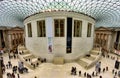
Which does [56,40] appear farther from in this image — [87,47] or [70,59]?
[87,47]

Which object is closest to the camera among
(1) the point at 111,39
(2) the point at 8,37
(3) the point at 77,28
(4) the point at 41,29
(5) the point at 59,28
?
(5) the point at 59,28

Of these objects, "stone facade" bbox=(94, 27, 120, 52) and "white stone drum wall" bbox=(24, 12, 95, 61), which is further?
"stone facade" bbox=(94, 27, 120, 52)

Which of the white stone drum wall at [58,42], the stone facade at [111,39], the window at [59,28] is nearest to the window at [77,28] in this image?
the white stone drum wall at [58,42]

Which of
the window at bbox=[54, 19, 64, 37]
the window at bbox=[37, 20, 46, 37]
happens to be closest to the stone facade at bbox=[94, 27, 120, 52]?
the window at bbox=[54, 19, 64, 37]

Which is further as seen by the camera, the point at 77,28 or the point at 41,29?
the point at 77,28

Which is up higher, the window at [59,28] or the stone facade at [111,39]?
the window at [59,28]

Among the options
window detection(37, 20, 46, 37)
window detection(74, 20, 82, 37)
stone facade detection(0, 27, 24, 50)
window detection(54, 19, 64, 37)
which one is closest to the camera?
window detection(54, 19, 64, 37)

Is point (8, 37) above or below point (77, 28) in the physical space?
below

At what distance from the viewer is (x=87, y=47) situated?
2925 cm

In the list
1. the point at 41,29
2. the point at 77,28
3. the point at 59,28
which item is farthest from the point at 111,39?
the point at 41,29

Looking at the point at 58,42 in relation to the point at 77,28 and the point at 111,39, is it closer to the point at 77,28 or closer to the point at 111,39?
the point at 77,28

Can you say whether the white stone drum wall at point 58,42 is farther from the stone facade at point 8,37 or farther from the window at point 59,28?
the stone facade at point 8,37

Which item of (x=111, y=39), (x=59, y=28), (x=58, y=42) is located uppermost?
(x=59, y=28)

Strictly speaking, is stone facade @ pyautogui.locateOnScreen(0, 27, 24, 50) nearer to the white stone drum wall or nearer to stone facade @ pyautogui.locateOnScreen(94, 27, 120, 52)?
the white stone drum wall
